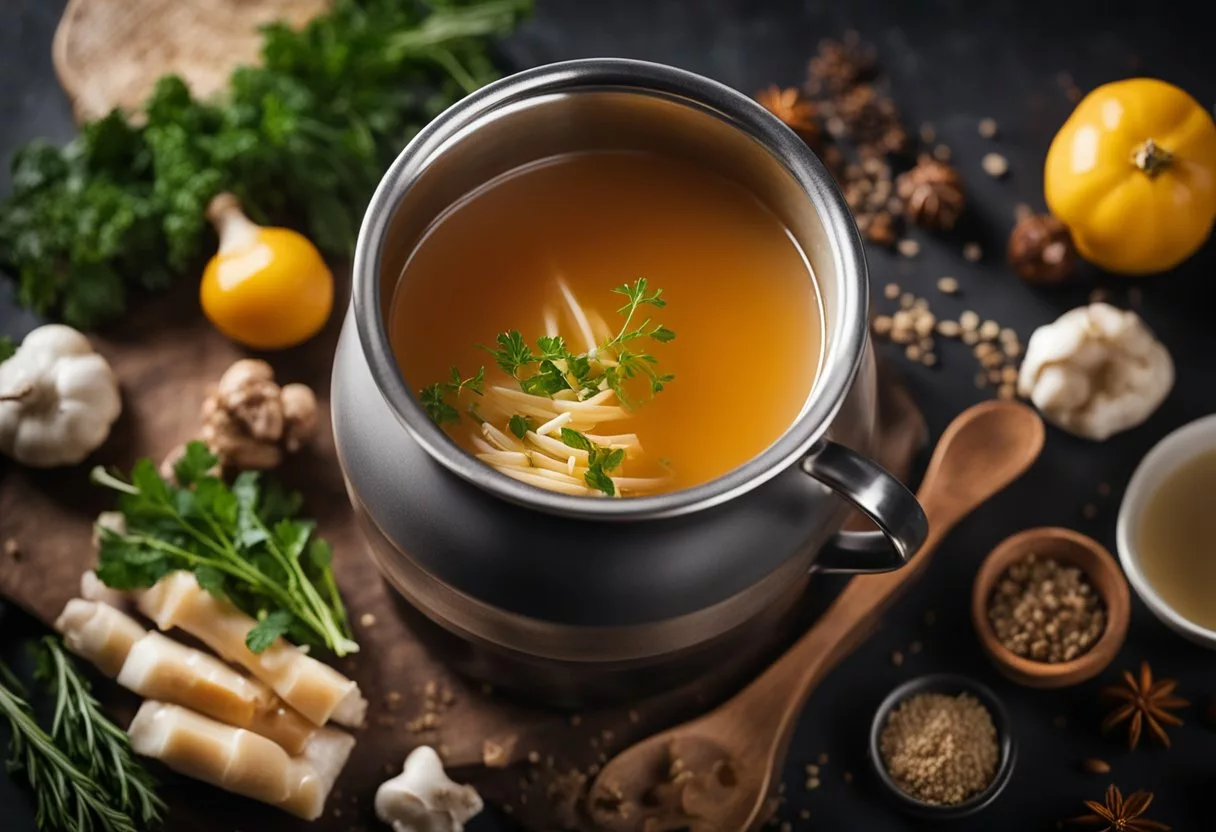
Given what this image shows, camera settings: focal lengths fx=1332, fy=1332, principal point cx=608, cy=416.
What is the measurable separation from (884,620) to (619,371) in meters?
0.81

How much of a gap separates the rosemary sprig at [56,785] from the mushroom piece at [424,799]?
381 mm

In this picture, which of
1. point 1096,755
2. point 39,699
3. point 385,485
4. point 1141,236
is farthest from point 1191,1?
point 39,699

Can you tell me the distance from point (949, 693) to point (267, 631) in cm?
109

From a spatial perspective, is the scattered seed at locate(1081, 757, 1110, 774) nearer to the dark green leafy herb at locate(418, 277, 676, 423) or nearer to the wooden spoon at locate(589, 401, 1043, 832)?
the wooden spoon at locate(589, 401, 1043, 832)

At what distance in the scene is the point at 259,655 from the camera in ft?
6.76

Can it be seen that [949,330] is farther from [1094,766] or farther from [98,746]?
[98,746]

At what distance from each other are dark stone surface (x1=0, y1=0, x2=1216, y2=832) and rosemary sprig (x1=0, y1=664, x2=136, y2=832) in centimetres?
14

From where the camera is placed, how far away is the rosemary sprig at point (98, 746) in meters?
2.01

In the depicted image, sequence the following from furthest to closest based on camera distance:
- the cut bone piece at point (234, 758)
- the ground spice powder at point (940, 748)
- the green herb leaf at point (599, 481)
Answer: the ground spice powder at point (940, 748), the cut bone piece at point (234, 758), the green herb leaf at point (599, 481)

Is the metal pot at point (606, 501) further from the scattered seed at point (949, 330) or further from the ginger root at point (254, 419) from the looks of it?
the scattered seed at point (949, 330)

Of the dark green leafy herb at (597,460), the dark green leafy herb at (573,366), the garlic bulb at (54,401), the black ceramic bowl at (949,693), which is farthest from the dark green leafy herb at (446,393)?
the black ceramic bowl at (949,693)

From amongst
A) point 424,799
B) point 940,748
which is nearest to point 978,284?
point 940,748

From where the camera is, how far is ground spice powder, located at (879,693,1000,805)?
211 centimetres

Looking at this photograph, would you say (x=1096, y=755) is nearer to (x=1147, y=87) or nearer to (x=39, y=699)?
(x=1147, y=87)
